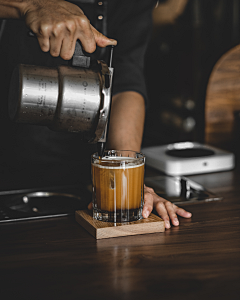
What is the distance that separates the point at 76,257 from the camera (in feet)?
2.37

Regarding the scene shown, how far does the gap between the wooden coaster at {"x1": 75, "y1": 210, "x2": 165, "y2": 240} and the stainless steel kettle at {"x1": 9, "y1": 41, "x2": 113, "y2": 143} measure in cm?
21

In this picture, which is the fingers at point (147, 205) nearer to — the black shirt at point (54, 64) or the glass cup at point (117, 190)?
the glass cup at point (117, 190)

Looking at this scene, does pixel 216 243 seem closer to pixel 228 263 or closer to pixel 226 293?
pixel 228 263

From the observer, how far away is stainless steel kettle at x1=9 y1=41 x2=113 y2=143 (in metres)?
0.79

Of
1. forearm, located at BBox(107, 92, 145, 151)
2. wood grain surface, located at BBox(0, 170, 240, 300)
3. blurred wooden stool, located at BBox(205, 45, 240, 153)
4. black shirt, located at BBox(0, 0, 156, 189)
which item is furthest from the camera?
blurred wooden stool, located at BBox(205, 45, 240, 153)

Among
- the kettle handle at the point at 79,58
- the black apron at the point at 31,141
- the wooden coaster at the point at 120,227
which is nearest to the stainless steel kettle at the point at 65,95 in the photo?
the kettle handle at the point at 79,58

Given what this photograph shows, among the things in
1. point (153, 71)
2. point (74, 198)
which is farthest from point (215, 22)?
point (74, 198)

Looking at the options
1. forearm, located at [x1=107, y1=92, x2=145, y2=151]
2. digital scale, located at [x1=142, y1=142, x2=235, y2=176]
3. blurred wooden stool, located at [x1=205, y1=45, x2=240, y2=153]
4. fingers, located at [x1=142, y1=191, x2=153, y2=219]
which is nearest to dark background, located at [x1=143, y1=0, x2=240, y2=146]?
blurred wooden stool, located at [x1=205, y1=45, x2=240, y2=153]

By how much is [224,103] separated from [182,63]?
0.73 metres

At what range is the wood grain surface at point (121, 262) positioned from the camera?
1.94ft

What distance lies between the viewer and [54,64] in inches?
60.7

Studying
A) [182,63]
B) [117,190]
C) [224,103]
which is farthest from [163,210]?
[182,63]

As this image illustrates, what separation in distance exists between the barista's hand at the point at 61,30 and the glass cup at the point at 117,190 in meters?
0.27

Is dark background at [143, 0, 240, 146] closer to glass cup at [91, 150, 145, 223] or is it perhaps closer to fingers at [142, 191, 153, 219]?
fingers at [142, 191, 153, 219]
